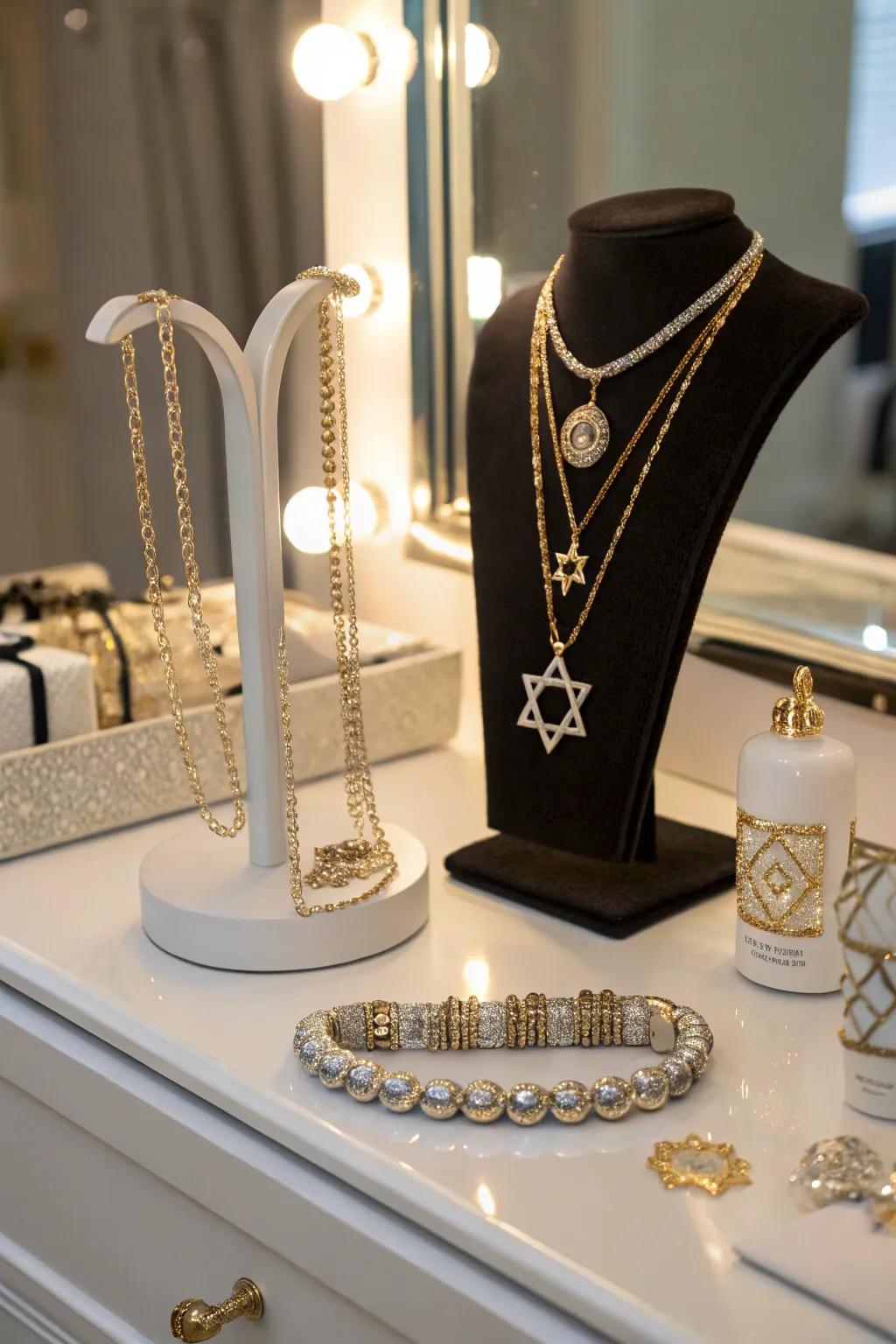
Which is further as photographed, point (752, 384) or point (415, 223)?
point (415, 223)

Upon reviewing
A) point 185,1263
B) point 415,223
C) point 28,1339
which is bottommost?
point 28,1339

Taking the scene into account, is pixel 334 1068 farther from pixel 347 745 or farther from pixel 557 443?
pixel 557 443

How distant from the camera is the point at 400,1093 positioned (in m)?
0.57

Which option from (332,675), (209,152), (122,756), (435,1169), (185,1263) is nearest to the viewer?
(435,1169)

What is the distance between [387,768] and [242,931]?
0.33 meters

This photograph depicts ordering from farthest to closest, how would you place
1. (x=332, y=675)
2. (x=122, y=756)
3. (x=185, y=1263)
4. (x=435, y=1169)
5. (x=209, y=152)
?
1. (x=209, y=152)
2. (x=332, y=675)
3. (x=122, y=756)
4. (x=185, y=1263)
5. (x=435, y=1169)

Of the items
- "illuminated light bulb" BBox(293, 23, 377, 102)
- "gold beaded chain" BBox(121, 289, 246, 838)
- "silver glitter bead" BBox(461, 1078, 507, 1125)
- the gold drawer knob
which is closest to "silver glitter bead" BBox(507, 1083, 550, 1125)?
"silver glitter bead" BBox(461, 1078, 507, 1125)

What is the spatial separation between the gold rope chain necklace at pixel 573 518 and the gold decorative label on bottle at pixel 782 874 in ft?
0.40

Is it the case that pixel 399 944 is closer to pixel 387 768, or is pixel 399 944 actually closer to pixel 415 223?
pixel 387 768

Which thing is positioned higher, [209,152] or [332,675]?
[209,152]

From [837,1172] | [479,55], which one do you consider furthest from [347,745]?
[479,55]

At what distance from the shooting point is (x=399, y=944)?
2.39 ft

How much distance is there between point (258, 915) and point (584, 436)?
293 mm

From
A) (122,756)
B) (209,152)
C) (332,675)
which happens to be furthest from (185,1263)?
(209,152)
